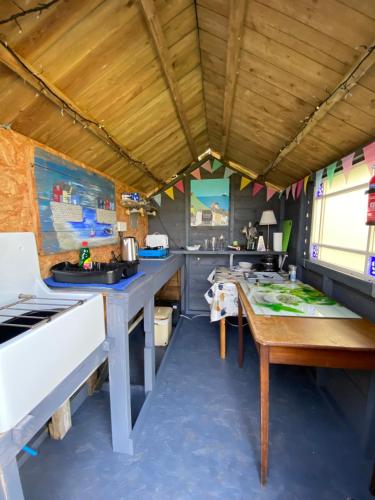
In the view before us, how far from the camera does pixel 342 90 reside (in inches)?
43.1

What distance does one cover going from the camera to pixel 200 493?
1164 mm

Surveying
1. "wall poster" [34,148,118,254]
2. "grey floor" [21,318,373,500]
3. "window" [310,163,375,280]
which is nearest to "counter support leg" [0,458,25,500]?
"grey floor" [21,318,373,500]

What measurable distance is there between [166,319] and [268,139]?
2109mm

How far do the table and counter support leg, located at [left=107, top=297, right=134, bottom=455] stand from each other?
2.40 feet

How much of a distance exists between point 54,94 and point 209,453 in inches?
87.0

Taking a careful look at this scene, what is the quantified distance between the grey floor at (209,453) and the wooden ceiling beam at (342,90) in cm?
201

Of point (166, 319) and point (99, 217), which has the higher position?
point (99, 217)

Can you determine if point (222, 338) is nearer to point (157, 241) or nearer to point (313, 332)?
point (313, 332)

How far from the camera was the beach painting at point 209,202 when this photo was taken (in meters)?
A: 3.35

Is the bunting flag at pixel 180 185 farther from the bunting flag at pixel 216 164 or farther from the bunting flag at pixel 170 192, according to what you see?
the bunting flag at pixel 216 164

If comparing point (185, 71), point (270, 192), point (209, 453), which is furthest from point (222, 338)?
point (185, 71)

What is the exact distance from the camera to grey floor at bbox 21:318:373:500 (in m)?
1.18

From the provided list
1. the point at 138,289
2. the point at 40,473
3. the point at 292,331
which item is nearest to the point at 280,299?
the point at 292,331

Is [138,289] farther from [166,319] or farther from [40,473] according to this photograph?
[166,319]
